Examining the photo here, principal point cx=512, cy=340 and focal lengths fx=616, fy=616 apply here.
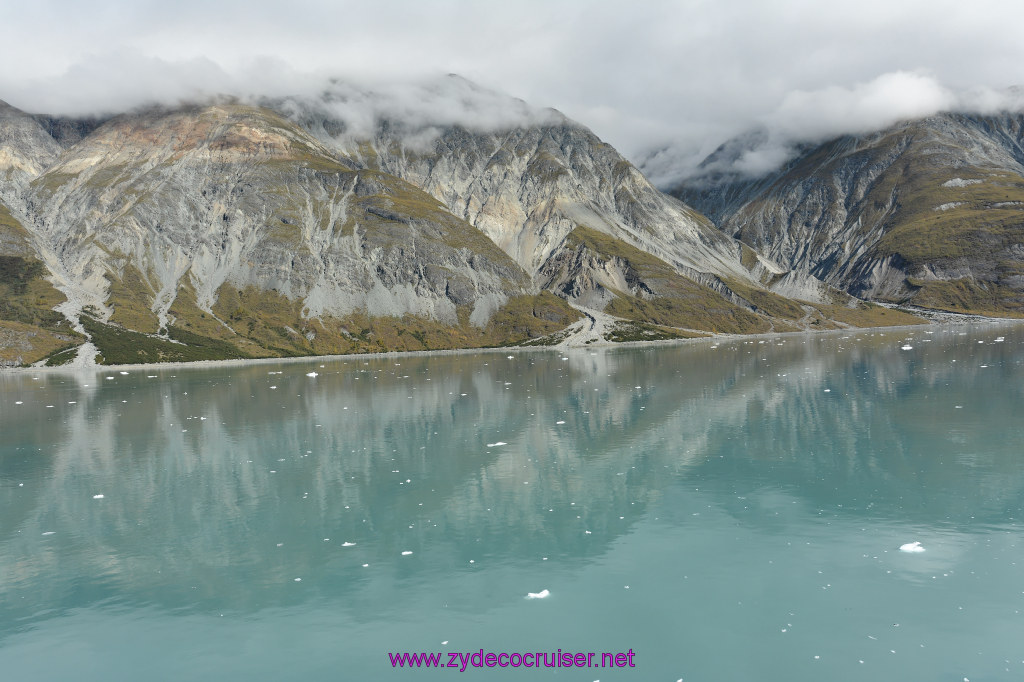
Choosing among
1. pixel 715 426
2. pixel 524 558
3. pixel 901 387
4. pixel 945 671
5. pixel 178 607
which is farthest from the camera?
pixel 901 387

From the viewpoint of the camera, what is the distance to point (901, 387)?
6525cm

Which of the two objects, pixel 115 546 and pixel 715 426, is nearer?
pixel 115 546

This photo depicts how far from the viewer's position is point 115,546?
2622 centimetres

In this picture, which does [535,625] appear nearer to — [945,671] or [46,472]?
[945,671]

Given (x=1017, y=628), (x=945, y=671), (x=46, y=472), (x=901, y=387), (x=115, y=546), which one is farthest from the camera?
(x=901, y=387)

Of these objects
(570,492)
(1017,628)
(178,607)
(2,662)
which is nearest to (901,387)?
(570,492)

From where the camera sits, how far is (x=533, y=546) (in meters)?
24.2

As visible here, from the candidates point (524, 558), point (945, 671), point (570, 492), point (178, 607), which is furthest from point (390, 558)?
point (945, 671)

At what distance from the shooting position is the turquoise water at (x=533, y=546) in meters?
17.0

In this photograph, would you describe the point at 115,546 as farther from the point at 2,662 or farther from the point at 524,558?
the point at 524,558

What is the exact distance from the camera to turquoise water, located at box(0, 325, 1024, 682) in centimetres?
1698

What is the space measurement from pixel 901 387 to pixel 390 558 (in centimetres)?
6204

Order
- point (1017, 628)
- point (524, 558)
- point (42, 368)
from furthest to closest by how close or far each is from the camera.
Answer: point (42, 368) < point (524, 558) < point (1017, 628)

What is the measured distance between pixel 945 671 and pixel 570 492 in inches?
708
